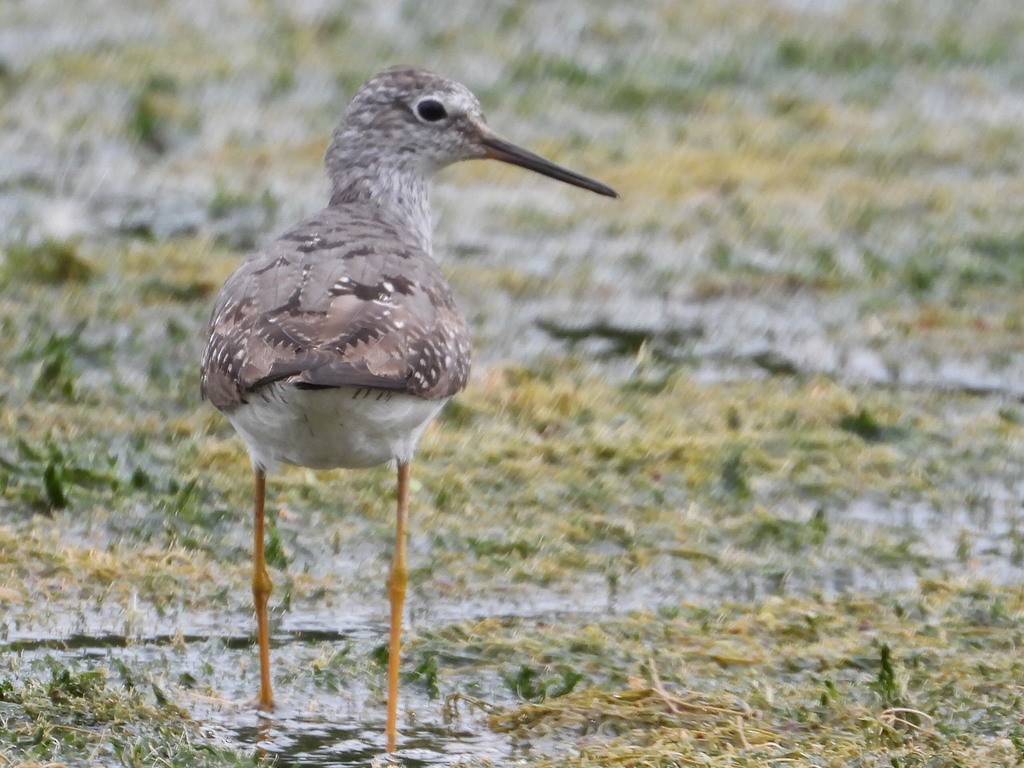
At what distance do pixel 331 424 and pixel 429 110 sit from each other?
226 cm

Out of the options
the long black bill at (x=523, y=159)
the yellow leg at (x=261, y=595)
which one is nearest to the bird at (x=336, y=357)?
the yellow leg at (x=261, y=595)

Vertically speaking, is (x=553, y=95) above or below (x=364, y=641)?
above

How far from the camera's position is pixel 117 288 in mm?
9828

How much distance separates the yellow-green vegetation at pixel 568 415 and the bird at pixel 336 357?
52cm

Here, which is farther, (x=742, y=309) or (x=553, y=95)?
(x=553, y=95)

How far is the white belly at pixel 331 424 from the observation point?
5.64 meters

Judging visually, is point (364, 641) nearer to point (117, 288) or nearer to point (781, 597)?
point (781, 597)

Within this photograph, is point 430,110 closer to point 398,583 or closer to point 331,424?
point 398,583

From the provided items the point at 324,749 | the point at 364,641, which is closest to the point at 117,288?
the point at 364,641

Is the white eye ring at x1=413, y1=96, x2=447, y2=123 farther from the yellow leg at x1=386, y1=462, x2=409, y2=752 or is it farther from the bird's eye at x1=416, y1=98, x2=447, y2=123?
the yellow leg at x1=386, y1=462, x2=409, y2=752

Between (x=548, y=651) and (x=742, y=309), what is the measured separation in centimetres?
417

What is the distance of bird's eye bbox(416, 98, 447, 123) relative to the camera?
765cm

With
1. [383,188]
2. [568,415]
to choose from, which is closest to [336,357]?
[383,188]

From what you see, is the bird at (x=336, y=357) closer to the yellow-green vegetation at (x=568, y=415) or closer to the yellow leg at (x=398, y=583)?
the yellow leg at (x=398, y=583)
